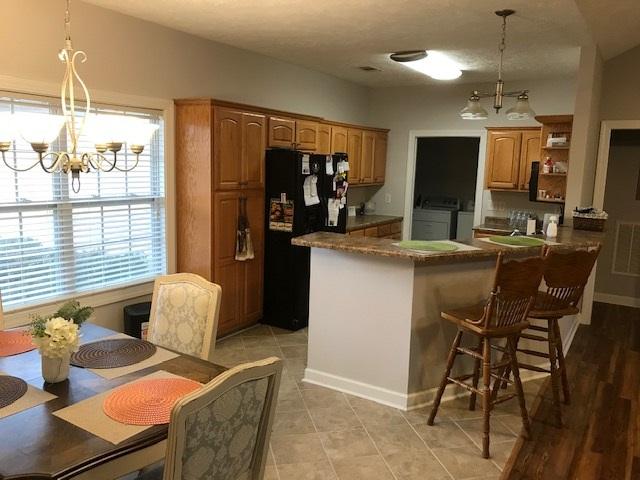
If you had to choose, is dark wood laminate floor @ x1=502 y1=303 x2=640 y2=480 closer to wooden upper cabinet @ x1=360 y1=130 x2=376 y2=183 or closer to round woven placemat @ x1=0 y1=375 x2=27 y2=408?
round woven placemat @ x1=0 y1=375 x2=27 y2=408

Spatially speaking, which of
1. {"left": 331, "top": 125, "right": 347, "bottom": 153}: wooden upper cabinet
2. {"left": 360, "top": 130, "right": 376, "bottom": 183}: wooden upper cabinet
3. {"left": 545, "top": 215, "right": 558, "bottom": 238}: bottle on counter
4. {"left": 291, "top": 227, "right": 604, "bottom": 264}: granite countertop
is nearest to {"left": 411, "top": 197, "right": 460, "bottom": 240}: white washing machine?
{"left": 360, "top": 130, "right": 376, "bottom": 183}: wooden upper cabinet

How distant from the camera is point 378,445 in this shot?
2.82 metres

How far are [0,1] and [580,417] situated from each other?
430 centimetres

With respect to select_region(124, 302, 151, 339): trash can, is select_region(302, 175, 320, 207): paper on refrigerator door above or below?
above

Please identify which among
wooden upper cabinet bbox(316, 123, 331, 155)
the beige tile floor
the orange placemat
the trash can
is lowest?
the beige tile floor

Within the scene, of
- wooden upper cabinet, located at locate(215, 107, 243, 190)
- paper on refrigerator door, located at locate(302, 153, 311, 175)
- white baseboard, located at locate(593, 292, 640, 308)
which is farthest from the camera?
white baseboard, located at locate(593, 292, 640, 308)

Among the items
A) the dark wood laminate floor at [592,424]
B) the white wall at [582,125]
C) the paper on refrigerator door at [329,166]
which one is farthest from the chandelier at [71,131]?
the white wall at [582,125]

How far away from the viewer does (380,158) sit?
22.3 ft

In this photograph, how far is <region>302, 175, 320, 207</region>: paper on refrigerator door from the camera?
4.55m

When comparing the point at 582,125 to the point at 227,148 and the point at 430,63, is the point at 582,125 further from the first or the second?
the point at 227,148

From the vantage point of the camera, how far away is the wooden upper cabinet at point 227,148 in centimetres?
404

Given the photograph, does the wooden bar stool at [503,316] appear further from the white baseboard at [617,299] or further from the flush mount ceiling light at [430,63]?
the white baseboard at [617,299]

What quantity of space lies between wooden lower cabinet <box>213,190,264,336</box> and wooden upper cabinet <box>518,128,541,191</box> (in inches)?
120

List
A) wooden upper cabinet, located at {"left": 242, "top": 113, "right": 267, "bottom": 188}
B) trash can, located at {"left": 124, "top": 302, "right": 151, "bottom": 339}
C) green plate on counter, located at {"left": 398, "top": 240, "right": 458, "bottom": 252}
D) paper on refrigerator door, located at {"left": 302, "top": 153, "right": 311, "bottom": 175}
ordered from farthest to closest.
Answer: paper on refrigerator door, located at {"left": 302, "top": 153, "right": 311, "bottom": 175} < wooden upper cabinet, located at {"left": 242, "top": 113, "right": 267, "bottom": 188} < trash can, located at {"left": 124, "top": 302, "right": 151, "bottom": 339} < green plate on counter, located at {"left": 398, "top": 240, "right": 458, "bottom": 252}
